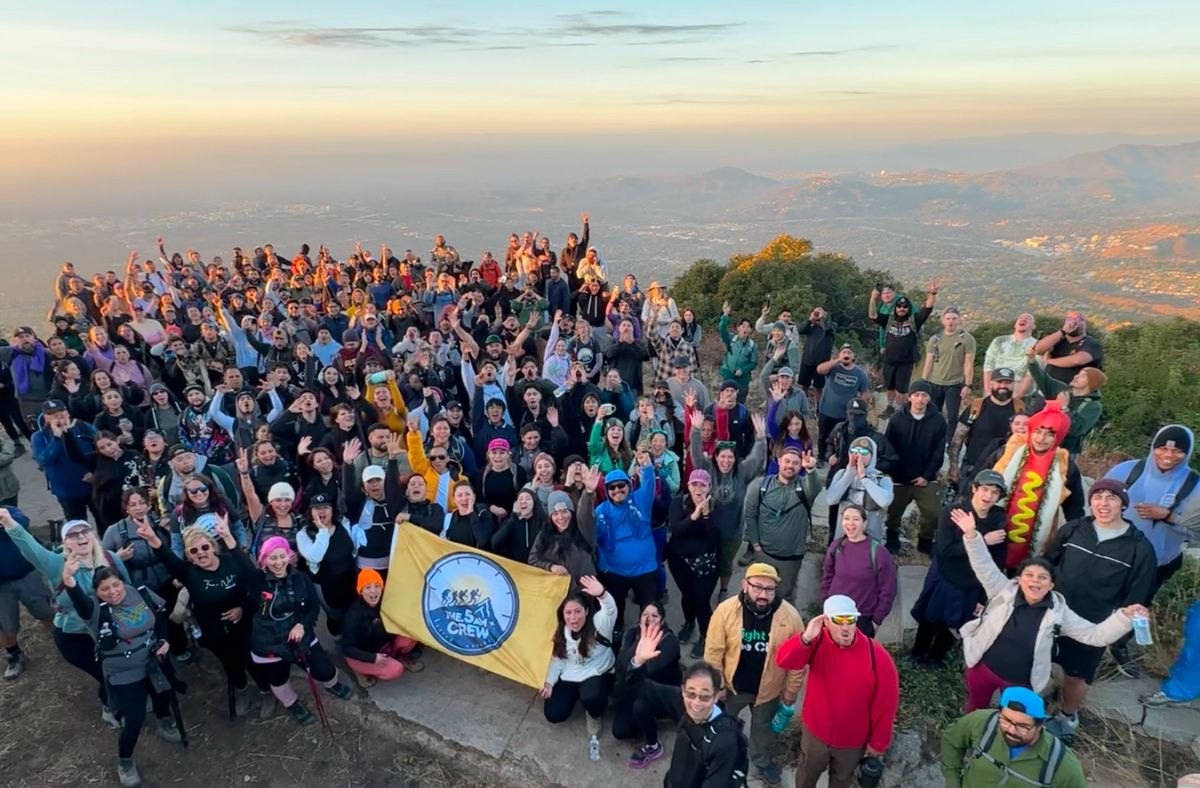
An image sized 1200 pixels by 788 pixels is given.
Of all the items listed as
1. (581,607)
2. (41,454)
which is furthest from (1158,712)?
(41,454)

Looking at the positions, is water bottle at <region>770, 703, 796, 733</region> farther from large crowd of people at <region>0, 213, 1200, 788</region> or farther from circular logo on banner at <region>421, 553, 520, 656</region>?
circular logo on banner at <region>421, 553, 520, 656</region>

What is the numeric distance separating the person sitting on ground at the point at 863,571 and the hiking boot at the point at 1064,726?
188 centimetres

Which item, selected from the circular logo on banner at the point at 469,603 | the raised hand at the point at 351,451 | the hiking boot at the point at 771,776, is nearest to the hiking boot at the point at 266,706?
the circular logo on banner at the point at 469,603

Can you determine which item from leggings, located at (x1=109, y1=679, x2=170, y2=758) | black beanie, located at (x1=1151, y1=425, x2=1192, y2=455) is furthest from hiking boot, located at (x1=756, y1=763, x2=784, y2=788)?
leggings, located at (x1=109, y1=679, x2=170, y2=758)

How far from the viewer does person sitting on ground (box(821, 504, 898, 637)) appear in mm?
5352

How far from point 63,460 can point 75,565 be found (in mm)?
3433

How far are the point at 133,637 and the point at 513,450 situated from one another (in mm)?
4482

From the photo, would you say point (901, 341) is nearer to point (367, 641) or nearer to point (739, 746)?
point (739, 746)

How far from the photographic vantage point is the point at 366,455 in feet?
24.5

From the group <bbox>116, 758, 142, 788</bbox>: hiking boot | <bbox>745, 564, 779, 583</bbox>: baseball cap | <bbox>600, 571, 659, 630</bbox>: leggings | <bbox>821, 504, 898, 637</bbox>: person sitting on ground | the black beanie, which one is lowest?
<bbox>116, 758, 142, 788</bbox>: hiking boot

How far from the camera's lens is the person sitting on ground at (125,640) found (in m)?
5.33

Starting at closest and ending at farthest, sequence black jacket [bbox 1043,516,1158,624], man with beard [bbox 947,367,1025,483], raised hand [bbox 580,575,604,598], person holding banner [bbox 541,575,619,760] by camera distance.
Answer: black jacket [bbox 1043,516,1158,624]
raised hand [bbox 580,575,604,598]
person holding banner [bbox 541,575,619,760]
man with beard [bbox 947,367,1025,483]

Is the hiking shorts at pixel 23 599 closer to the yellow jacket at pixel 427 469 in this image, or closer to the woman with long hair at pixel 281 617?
the woman with long hair at pixel 281 617

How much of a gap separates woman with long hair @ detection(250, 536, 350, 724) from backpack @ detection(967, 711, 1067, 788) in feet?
18.5
